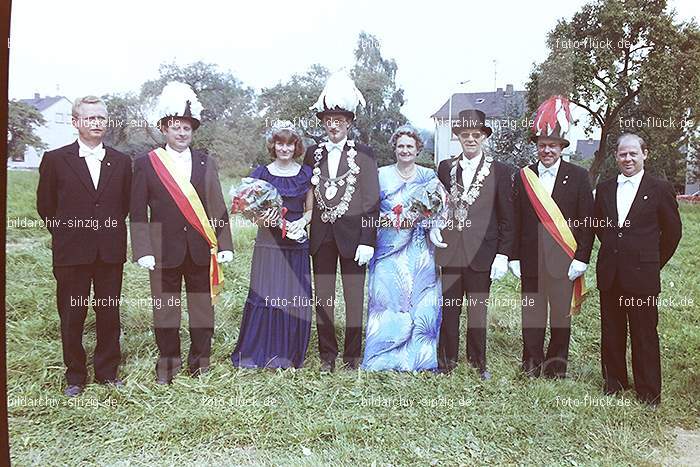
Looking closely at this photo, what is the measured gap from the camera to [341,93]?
8.79 ft

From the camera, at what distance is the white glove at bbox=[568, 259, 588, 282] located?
2.68m

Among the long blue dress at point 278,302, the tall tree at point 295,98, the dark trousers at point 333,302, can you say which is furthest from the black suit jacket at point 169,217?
the dark trousers at point 333,302

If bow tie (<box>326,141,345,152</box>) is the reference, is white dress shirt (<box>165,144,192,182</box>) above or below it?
below

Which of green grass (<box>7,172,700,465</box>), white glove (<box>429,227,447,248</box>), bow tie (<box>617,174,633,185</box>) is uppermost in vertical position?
bow tie (<box>617,174,633,185</box>)

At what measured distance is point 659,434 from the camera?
251 cm

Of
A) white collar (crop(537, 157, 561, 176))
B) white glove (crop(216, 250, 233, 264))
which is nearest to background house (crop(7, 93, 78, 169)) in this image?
white glove (crop(216, 250, 233, 264))

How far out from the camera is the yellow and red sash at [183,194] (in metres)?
2.69

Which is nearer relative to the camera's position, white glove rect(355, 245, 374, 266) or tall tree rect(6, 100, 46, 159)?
tall tree rect(6, 100, 46, 159)

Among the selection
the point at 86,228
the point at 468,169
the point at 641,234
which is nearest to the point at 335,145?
the point at 468,169

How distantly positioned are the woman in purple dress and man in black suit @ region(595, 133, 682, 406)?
1285 millimetres

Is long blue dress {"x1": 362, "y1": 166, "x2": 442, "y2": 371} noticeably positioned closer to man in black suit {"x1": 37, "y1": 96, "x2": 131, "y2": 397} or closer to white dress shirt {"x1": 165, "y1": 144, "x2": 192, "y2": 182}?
white dress shirt {"x1": 165, "y1": 144, "x2": 192, "y2": 182}

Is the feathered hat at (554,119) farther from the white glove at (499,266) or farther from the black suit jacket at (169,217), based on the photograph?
the black suit jacket at (169,217)

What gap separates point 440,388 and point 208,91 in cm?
161

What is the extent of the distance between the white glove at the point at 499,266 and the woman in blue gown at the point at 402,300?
0.89ft
